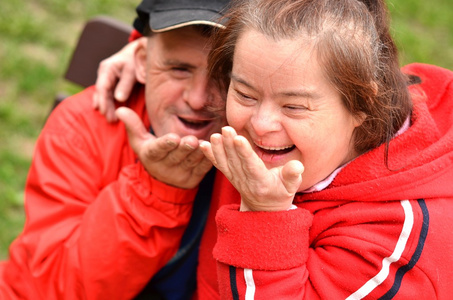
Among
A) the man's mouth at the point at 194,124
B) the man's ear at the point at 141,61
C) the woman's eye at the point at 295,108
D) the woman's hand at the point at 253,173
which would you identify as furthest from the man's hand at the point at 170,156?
the woman's eye at the point at 295,108

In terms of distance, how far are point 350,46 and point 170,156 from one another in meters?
0.90

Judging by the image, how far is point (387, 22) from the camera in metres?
2.17

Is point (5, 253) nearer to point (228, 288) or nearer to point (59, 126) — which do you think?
point (59, 126)

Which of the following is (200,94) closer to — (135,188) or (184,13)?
(184,13)

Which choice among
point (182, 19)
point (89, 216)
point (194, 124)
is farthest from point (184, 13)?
point (89, 216)

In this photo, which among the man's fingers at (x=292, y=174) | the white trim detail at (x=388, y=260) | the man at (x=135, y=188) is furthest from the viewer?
the man at (x=135, y=188)

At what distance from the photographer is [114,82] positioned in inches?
119

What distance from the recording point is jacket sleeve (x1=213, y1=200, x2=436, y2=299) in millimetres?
1907

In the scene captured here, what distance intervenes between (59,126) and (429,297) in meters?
1.78

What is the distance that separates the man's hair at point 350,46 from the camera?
73.7 inches

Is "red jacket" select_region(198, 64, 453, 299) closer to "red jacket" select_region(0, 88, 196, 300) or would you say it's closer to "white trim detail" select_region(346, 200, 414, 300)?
"white trim detail" select_region(346, 200, 414, 300)

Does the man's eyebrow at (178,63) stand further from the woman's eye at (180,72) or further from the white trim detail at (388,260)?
the white trim detail at (388,260)

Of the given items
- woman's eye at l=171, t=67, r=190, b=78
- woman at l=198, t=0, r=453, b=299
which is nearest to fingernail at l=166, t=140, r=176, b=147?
woman's eye at l=171, t=67, r=190, b=78

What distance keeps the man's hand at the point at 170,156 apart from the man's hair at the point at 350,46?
0.38 metres
